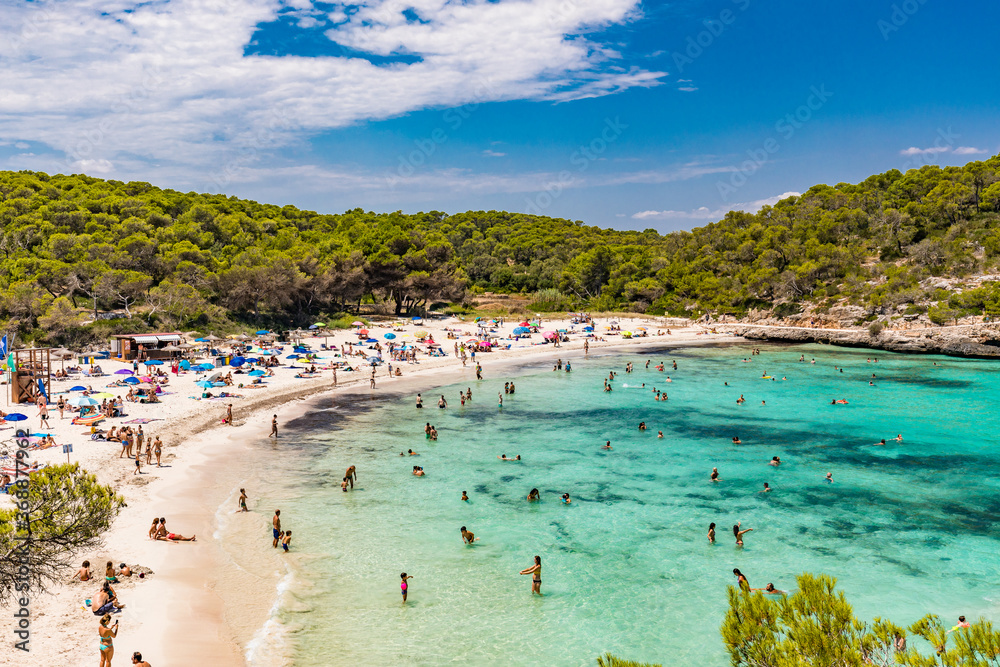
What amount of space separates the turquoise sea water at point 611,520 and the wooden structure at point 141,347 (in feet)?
50.9

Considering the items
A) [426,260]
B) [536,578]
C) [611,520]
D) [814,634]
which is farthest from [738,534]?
[426,260]

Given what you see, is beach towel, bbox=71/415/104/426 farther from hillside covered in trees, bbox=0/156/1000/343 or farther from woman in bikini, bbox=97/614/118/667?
hillside covered in trees, bbox=0/156/1000/343

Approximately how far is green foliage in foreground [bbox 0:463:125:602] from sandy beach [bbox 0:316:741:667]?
3.25 m

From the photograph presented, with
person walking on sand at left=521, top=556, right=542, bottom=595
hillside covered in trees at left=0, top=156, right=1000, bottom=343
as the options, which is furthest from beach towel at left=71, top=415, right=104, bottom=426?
person walking on sand at left=521, top=556, right=542, bottom=595

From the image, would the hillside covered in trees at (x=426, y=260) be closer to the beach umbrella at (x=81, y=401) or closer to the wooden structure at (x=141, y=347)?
the wooden structure at (x=141, y=347)

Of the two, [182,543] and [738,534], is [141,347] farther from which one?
[738,534]

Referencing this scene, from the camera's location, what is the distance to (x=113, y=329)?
44.8 meters

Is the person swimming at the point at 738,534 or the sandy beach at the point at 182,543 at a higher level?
the sandy beach at the point at 182,543

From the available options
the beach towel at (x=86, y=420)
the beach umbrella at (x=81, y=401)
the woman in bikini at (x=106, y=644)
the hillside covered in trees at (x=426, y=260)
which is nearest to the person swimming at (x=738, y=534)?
the woman in bikini at (x=106, y=644)

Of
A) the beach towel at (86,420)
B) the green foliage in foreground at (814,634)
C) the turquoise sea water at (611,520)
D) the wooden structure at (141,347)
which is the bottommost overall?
the turquoise sea water at (611,520)

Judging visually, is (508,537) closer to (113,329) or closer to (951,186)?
(113,329)

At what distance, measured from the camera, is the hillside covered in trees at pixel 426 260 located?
1891 inches

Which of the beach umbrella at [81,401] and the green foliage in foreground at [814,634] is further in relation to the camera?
the beach umbrella at [81,401]

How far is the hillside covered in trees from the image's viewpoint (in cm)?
4803
